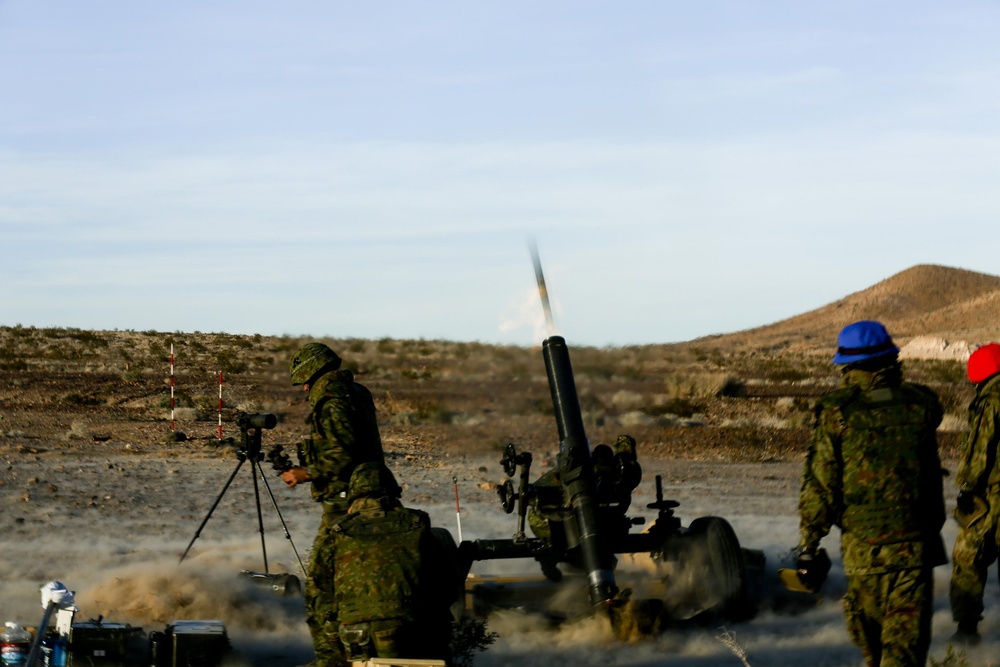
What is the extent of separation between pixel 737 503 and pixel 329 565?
37.1ft

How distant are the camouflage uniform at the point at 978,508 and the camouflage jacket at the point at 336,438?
3.76 metres

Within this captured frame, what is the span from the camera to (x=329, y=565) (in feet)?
22.9

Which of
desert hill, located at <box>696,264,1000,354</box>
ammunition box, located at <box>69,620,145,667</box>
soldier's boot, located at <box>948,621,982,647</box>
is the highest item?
desert hill, located at <box>696,264,1000,354</box>

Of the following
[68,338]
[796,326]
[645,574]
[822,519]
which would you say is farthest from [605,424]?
[796,326]

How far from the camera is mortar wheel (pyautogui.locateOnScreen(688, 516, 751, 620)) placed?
33.7 feet

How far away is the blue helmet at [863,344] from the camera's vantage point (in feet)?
23.5

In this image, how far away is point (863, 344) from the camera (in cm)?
716

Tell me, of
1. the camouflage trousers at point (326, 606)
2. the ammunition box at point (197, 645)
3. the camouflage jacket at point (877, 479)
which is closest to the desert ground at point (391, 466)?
the ammunition box at point (197, 645)

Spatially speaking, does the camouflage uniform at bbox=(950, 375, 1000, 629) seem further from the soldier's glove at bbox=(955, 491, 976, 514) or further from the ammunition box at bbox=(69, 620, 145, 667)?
the ammunition box at bbox=(69, 620, 145, 667)

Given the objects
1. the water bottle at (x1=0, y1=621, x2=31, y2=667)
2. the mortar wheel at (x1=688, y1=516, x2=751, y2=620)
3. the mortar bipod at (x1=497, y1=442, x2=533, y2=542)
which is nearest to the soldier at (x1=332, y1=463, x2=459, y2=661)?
A: the water bottle at (x1=0, y1=621, x2=31, y2=667)

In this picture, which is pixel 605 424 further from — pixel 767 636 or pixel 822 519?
pixel 822 519

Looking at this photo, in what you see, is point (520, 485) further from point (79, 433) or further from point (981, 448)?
point (79, 433)

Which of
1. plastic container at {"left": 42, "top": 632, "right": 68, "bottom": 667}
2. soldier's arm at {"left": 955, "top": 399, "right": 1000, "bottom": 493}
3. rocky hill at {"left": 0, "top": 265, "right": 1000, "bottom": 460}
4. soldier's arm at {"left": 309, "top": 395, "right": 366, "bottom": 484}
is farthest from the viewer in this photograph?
rocky hill at {"left": 0, "top": 265, "right": 1000, "bottom": 460}

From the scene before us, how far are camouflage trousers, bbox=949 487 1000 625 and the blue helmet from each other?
236 cm
